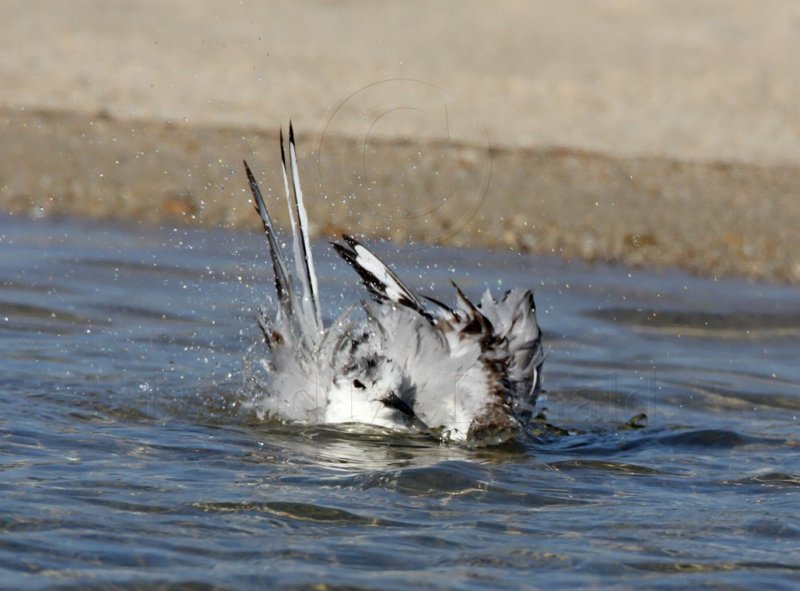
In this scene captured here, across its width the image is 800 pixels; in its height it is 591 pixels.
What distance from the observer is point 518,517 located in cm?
446

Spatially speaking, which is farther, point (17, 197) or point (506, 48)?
point (506, 48)

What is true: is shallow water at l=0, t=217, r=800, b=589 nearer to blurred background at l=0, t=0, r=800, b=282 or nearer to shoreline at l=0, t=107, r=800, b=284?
shoreline at l=0, t=107, r=800, b=284

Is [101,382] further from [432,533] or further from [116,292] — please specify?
[432,533]

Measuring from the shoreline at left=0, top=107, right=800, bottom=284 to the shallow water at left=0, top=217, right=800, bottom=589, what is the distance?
1533mm

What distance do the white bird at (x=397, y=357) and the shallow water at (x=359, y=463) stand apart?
132 millimetres

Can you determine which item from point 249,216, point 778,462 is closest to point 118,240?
point 249,216

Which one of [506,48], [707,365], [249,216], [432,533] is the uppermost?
[506,48]

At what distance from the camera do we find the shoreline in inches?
380

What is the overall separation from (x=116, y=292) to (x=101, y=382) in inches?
69.8

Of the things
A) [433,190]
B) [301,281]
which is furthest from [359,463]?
[433,190]

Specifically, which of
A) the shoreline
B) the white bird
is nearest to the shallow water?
the white bird

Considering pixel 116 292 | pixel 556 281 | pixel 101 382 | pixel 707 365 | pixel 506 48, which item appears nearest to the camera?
pixel 101 382

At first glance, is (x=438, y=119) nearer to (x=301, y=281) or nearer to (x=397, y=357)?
(x=301, y=281)

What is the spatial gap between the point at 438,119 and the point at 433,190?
3500mm
